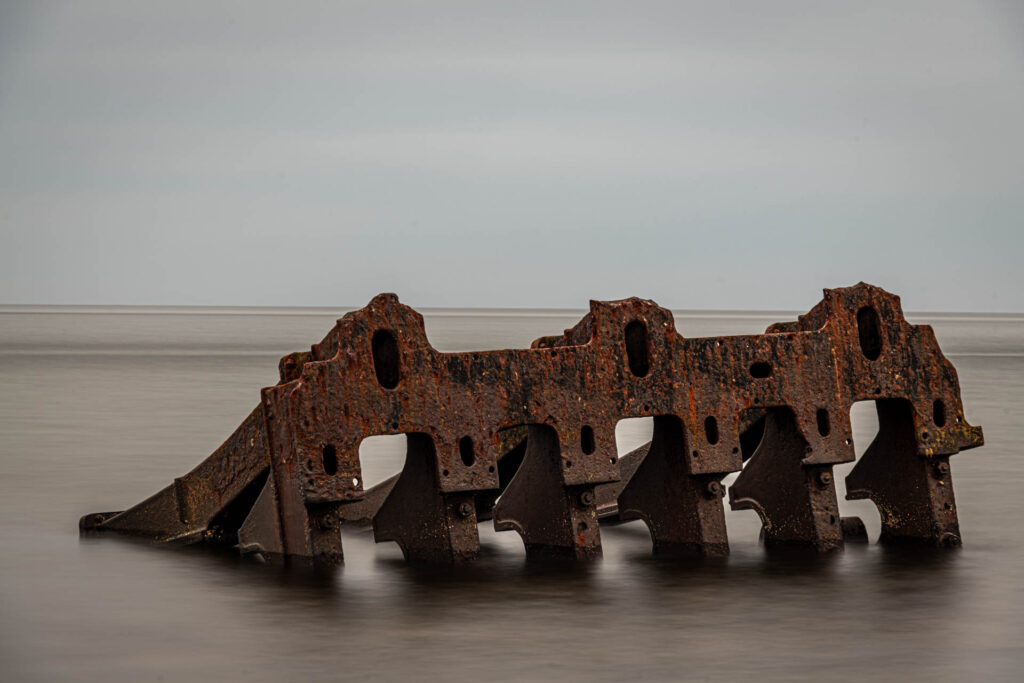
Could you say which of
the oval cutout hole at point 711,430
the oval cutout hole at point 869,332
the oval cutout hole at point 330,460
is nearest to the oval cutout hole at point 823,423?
the oval cutout hole at point 869,332

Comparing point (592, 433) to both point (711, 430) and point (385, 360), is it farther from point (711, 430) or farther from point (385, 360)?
point (385, 360)

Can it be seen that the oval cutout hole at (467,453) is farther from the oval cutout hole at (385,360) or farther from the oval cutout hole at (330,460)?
the oval cutout hole at (330,460)

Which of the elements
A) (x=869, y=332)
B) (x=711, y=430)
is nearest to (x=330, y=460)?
(x=711, y=430)

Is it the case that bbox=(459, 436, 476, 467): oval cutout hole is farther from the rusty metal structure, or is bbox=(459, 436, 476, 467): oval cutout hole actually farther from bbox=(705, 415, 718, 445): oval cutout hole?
bbox=(705, 415, 718, 445): oval cutout hole

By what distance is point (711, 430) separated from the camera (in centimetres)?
1139

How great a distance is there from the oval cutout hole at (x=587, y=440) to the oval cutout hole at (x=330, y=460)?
1556 millimetres

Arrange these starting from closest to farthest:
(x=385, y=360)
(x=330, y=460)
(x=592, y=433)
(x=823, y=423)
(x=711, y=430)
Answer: (x=330, y=460)
(x=385, y=360)
(x=592, y=433)
(x=711, y=430)
(x=823, y=423)

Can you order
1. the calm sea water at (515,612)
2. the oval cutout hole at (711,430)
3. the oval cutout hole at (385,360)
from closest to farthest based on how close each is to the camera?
1. the calm sea water at (515,612)
2. the oval cutout hole at (385,360)
3. the oval cutout hole at (711,430)

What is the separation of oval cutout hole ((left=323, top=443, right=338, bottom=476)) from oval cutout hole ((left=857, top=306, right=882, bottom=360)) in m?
3.51

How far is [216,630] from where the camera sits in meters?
9.73

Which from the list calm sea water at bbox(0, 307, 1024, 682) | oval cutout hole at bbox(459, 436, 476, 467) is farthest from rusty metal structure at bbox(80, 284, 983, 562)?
calm sea water at bbox(0, 307, 1024, 682)

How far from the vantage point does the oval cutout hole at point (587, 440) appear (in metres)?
11.1

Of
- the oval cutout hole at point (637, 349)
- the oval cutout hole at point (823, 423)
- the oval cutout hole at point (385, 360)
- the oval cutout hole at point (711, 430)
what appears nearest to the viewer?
the oval cutout hole at point (385, 360)

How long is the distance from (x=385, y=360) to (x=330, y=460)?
0.69m
